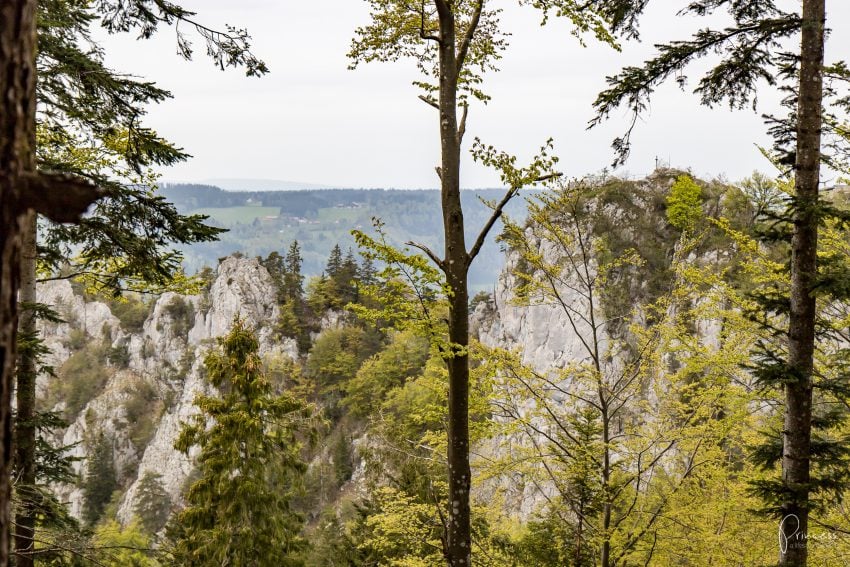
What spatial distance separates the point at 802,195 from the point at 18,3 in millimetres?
5626

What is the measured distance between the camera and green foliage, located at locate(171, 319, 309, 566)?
10.5 metres

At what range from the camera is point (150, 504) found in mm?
42562

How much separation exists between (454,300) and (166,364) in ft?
223

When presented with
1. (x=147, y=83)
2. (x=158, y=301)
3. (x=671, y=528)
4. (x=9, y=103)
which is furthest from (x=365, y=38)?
(x=158, y=301)

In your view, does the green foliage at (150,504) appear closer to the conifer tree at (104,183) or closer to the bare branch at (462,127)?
the conifer tree at (104,183)

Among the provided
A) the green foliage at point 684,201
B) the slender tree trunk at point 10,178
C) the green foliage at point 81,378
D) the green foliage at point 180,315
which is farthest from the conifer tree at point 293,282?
the slender tree trunk at point 10,178

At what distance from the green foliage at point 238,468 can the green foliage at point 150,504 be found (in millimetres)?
33741

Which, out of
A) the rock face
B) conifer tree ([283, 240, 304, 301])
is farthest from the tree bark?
conifer tree ([283, 240, 304, 301])

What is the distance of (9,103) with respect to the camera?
1662 millimetres

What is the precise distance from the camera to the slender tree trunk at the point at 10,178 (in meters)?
1.62

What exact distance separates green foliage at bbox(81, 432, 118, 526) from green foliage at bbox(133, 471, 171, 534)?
20.2ft

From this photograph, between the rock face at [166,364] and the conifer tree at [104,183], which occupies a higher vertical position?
the conifer tree at [104,183]

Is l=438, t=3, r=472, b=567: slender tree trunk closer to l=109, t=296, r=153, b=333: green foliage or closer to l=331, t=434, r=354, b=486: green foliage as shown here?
l=331, t=434, r=354, b=486: green foliage

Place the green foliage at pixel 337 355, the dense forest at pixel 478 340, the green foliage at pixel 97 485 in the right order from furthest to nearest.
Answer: the green foliage at pixel 97 485 < the green foliage at pixel 337 355 < the dense forest at pixel 478 340
